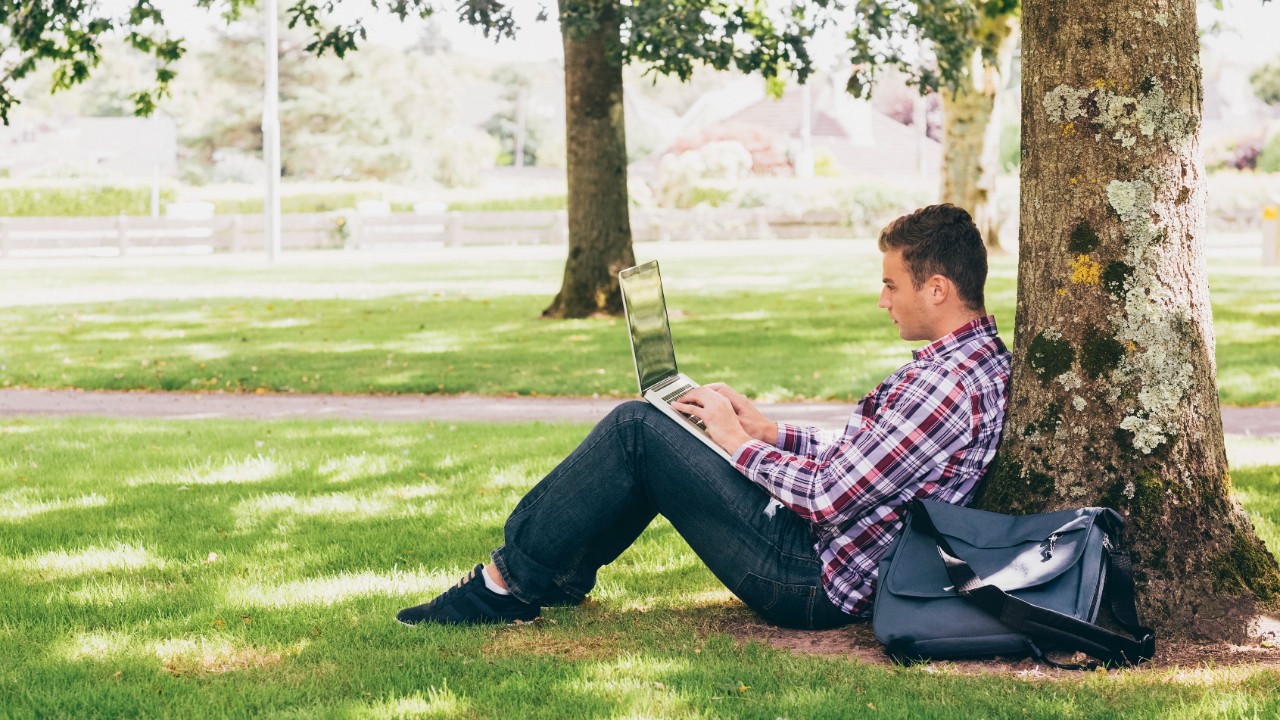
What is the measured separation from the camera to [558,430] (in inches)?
327

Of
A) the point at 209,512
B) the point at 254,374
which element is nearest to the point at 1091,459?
the point at 209,512

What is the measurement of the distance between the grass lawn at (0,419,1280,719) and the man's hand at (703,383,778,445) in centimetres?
58

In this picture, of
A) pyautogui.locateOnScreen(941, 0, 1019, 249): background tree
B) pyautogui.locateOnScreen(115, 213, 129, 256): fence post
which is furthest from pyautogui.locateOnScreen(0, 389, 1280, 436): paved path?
pyautogui.locateOnScreen(115, 213, 129, 256): fence post

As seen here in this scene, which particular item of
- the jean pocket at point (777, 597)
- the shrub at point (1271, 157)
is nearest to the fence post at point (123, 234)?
the jean pocket at point (777, 597)

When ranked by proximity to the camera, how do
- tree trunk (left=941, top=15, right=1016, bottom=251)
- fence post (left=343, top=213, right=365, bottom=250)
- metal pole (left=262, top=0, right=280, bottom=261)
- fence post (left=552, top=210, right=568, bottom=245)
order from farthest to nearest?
fence post (left=552, top=210, right=568, bottom=245) < fence post (left=343, top=213, right=365, bottom=250) < metal pole (left=262, top=0, right=280, bottom=261) < tree trunk (left=941, top=15, right=1016, bottom=251)

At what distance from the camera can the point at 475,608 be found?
13.3ft

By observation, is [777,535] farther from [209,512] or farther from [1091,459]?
[209,512]

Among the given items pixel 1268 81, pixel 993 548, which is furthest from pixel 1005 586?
pixel 1268 81

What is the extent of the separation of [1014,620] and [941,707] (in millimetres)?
303

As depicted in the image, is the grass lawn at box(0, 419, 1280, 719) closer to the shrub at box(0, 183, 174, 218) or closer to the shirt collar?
the shirt collar

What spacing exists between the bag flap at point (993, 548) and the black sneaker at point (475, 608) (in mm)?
1099

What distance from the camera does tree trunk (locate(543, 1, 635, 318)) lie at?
1509cm

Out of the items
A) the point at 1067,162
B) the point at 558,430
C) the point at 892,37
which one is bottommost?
the point at 558,430

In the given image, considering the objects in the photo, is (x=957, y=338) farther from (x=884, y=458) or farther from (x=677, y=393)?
(x=677, y=393)
